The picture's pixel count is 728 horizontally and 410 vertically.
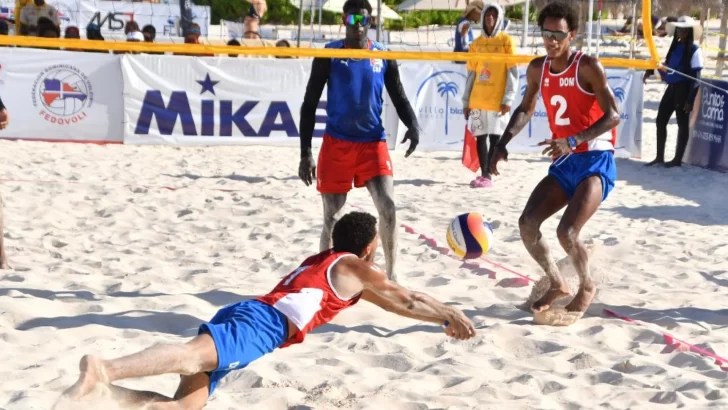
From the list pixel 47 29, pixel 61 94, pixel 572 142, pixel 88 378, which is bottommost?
pixel 88 378

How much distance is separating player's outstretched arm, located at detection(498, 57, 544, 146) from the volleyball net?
2.28 ft

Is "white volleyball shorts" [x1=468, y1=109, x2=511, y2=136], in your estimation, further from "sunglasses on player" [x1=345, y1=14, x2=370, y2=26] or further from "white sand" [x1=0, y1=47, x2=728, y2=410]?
"sunglasses on player" [x1=345, y1=14, x2=370, y2=26]

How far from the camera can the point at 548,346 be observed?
3916 millimetres

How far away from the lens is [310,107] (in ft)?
15.8

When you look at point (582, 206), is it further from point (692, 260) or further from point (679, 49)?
point (679, 49)

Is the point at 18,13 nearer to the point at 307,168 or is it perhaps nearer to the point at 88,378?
the point at 307,168

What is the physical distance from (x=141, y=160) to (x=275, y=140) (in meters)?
1.73

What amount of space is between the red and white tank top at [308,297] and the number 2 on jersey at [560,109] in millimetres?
1624

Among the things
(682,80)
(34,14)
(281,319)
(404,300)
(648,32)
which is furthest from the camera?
(34,14)

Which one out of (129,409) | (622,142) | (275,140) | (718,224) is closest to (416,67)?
(275,140)

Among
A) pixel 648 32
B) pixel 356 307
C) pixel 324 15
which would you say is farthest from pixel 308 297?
pixel 324 15

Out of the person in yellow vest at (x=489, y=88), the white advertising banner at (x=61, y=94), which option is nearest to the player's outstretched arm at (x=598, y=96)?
the person in yellow vest at (x=489, y=88)

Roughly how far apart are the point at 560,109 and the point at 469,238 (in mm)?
735

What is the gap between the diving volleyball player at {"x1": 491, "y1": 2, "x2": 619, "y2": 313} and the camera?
420 centimetres
